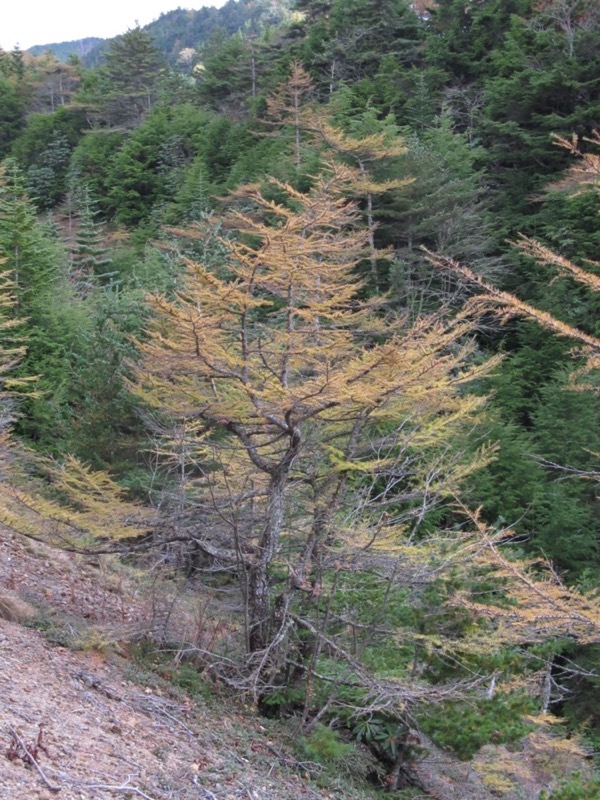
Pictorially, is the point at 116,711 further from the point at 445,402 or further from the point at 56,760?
the point at 445,402

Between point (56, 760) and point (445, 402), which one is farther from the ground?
point (445, 402)

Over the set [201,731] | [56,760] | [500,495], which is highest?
[56,760]

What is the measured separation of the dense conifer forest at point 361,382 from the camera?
6027mm

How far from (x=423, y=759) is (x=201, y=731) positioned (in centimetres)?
254

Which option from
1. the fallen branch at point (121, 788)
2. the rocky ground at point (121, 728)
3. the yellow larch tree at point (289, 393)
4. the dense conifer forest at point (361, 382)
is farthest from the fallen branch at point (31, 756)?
the dense conifer forest at point (361, 382)

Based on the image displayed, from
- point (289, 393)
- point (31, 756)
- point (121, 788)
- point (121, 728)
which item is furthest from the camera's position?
point (289, 393)

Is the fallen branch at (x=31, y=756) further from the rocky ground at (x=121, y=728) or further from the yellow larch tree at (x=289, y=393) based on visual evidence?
the yellow larch tree at (x=289, y=393)

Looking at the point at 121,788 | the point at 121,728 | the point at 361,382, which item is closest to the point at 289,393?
the point at 361,382

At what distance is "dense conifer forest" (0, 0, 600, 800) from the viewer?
6.03 meters

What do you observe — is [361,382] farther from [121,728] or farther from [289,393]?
[121,728]

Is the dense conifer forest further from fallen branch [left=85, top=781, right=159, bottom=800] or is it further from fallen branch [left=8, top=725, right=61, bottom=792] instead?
fallen branch [left=8, top=725, right=61, bottom=792]

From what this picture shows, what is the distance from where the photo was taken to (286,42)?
4072 cm

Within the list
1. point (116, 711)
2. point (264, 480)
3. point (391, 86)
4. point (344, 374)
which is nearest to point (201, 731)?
point (116, 711)

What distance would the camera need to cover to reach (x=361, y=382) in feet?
18.8
